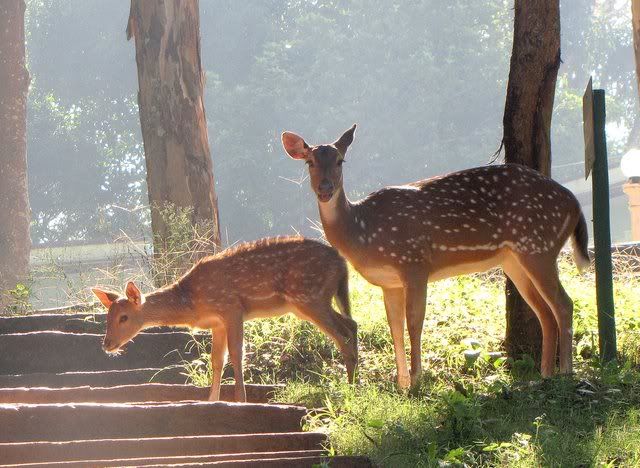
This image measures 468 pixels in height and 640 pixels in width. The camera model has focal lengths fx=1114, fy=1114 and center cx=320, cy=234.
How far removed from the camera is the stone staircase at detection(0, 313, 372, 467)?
5867 millimetres

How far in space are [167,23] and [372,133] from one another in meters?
41.8

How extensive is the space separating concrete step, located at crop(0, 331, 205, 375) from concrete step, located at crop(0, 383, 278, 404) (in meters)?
1.47

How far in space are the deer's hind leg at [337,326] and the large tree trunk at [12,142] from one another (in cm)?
1544

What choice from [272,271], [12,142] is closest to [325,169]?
[272,271]

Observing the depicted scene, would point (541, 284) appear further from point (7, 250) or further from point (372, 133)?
Answer: point (372, 133)

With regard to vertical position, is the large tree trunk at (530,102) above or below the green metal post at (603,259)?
above

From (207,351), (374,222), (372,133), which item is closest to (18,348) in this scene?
(207,351)

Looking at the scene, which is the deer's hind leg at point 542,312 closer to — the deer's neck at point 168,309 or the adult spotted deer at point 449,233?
the adult spotted deer at point 449,233

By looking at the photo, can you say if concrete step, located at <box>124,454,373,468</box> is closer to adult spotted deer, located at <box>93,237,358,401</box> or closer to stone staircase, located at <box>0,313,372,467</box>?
stone staircase, located at <box>0,313,372,467</box>

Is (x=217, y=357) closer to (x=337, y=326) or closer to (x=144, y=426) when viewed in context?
(x=337, y=326)

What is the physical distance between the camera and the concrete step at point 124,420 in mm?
6453

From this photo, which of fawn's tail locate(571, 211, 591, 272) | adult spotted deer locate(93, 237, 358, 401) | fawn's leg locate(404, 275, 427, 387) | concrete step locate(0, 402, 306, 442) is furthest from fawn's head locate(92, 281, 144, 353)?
fawn's tail locate(571, 211, 591, 272)

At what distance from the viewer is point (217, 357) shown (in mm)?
8719

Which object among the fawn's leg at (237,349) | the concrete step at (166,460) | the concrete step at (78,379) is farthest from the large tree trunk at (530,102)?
the concrete step at (166,460)
